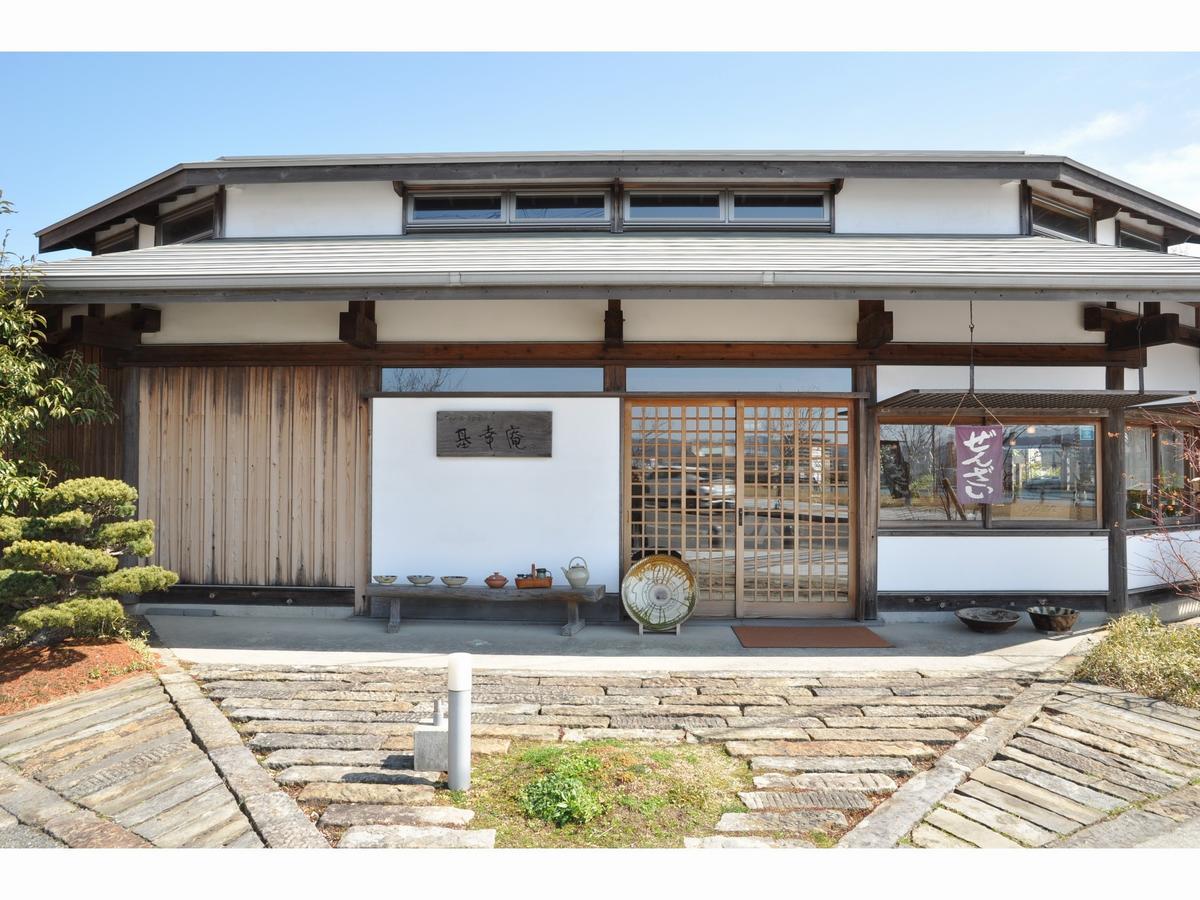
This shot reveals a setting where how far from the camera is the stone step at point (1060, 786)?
3164 mm

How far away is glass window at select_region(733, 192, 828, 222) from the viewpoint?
7.47 m

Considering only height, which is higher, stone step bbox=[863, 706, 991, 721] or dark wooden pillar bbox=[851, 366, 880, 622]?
dark wooden pillar bbox=[851, 366, 880, 622]

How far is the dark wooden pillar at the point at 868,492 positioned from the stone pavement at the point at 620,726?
1683 millimetres

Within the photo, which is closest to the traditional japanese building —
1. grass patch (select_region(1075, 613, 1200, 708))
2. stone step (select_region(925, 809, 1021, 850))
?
grass patch (select_region(1075, 613, 1200, 708))

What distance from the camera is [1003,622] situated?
6.10 meters

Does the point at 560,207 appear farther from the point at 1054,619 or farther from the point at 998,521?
the point at 1054,619

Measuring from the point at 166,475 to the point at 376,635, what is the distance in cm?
305

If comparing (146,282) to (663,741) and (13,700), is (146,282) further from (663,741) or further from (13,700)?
(663,741)

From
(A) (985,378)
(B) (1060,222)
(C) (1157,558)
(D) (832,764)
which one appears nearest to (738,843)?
(D) (832,764)

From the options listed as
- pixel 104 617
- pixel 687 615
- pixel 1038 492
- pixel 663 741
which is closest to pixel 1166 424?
pixel 1038 492

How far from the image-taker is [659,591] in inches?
245

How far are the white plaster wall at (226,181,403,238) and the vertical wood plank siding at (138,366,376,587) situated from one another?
73.4 inches

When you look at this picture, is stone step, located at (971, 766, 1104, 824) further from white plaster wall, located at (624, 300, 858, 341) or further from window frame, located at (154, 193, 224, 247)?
window frame, located at (154, 193, 224, 247)
